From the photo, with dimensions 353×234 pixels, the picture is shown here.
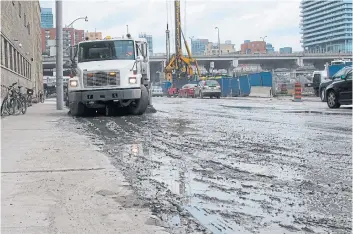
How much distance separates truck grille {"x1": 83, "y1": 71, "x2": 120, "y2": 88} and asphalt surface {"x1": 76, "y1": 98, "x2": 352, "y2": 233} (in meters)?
5.13

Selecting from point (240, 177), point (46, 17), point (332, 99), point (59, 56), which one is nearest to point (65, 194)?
point (240, 177)

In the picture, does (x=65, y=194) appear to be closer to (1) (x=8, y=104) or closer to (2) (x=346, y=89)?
(1) (x=8, y=104)

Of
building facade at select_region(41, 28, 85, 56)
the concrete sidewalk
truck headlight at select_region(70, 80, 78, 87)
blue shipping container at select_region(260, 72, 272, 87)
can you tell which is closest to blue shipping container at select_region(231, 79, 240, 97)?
blue shipping container at select_region(260, 72, 272, 87)

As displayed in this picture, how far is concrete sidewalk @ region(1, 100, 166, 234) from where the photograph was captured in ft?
13.4

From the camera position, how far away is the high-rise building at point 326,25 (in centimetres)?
10356

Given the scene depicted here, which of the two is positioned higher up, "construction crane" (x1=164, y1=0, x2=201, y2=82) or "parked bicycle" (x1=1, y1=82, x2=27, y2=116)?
"construction crane" (x1=164, y1=0, x2=201, y2=82)

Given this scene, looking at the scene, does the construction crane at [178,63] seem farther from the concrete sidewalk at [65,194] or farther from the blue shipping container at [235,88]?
the concrete sidewalk at [65,194]

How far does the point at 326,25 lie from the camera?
115 metres

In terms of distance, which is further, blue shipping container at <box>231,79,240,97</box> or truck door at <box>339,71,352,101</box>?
blue shipping container at <box>231,79,240,97</box>

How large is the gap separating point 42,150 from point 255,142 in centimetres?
398

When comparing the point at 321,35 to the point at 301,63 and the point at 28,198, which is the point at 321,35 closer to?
the point at 301,63

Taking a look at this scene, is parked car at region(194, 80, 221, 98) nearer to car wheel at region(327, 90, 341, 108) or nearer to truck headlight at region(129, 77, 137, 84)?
car wheel at region(327, 90, 341, 108)

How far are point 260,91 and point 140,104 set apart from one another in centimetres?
2560

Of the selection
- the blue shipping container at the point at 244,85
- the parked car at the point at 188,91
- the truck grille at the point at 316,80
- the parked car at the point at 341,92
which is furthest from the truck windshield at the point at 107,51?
the parked car at the point at 188,91
